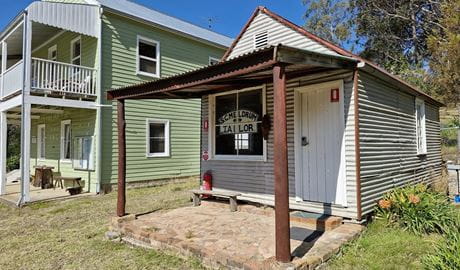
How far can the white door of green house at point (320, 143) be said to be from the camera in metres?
5.60

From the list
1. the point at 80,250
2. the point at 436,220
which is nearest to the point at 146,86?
the point at 80,250

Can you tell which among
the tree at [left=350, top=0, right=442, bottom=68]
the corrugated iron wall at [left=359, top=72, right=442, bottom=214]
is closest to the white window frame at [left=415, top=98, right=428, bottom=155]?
the corrugated iron wall at [left=359, top=72, right=442, bottom=214]

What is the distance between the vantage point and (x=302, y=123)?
20.4ft

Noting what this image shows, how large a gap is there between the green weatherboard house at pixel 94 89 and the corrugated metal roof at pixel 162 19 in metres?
0.09

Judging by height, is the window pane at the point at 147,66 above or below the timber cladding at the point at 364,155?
above

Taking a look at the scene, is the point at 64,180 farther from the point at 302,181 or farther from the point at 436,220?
the point at 436,220

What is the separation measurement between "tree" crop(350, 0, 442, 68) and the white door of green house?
16.9 m

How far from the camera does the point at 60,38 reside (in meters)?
12.4

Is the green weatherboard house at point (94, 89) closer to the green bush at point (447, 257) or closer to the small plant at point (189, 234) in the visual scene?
the small plant at point (189, 234)

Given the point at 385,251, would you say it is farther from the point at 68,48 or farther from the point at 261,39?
the point at 68,48

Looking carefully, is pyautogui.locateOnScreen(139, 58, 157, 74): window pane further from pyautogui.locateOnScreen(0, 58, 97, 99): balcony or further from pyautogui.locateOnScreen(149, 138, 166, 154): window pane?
pyautogui.locateOnScreen(149, 138, 166, 154): window pane

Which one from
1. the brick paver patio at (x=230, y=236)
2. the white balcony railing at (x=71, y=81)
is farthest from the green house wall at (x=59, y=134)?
the brick paver patio at (x=230, y=236)

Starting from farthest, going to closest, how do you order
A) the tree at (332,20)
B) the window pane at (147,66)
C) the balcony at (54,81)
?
the tree at (332,20), the window pane at (147,66), the balcony at (54,81)

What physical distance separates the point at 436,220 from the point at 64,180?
36.3ft
